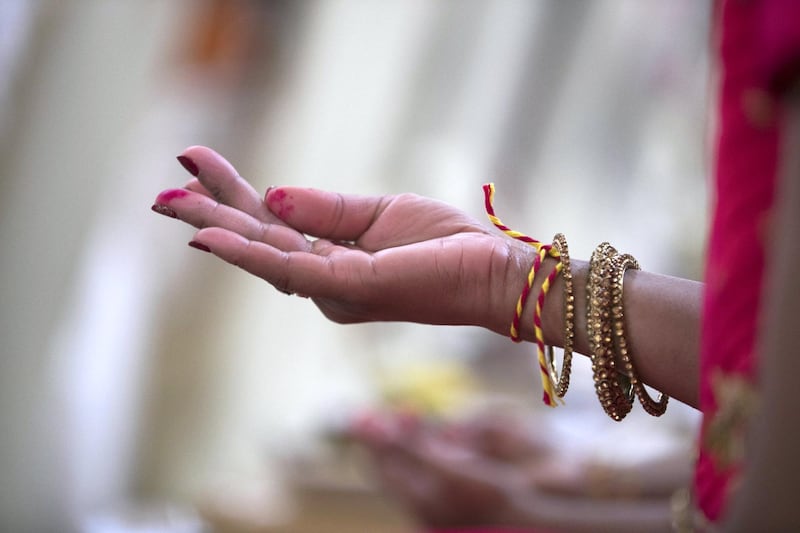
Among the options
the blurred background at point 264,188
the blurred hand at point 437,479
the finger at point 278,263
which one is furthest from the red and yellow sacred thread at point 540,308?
the blurred background at point 264,188

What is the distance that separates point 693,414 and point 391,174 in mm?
1428

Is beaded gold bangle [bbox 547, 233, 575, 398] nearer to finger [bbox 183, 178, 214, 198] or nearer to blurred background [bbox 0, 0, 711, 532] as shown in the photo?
finger [bbox 183, 178, 214, 198]

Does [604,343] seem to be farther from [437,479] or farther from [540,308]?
[437,479]

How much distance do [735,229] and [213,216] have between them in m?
0.43

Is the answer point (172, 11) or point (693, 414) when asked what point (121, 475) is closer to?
point (172, 11)

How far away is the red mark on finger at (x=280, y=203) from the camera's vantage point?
0.78m

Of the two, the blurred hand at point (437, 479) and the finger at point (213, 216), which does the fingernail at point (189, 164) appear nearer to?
the finger at point (213, 216)

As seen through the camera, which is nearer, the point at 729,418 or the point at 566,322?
the point at 729,418

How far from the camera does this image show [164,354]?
3.01 meters

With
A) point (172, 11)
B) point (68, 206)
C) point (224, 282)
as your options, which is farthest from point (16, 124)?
point (224, 282)

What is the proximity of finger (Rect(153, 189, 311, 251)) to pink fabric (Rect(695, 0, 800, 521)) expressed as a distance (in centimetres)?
37

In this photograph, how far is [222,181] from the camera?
77 cm

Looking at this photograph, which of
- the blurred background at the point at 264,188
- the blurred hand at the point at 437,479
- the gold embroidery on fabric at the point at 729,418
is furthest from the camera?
the blurred background at the point at 264,188

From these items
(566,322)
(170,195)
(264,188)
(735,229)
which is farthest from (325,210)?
(264,188)
